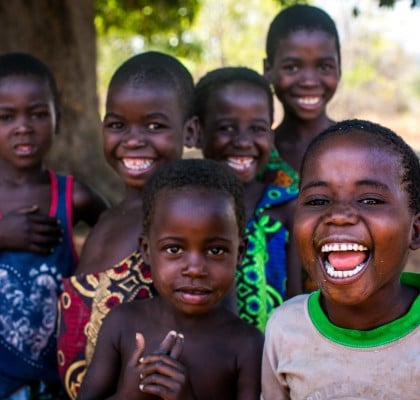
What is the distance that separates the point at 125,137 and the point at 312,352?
4.29 feet

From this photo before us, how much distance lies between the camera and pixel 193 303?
260 cm

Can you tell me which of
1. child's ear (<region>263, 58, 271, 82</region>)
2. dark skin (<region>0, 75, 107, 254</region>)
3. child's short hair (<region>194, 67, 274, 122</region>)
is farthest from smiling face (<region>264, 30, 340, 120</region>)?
dark skin (<region>0, 75, 107, 254</region>)

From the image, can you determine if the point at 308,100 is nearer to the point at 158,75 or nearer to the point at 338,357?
the point at 158,75

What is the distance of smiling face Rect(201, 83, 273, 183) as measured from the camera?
3312 millimetres

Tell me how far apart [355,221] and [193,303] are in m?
0.74

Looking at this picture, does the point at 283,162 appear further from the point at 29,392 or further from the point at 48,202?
the point at 29,392

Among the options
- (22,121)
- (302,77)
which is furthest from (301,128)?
(22,121)

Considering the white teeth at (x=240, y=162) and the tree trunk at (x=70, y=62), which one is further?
the tree trunk at (x=70, y=62)

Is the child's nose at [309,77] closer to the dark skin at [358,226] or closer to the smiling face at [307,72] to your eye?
the smiling face at [307,72]

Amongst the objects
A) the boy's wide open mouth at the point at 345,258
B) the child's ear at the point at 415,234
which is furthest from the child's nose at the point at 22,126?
the child's ear at the point at 415,234

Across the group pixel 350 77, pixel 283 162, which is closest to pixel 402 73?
pixel 350 77

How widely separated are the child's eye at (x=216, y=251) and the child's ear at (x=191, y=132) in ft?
2.55

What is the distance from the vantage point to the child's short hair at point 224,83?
11.2 feet

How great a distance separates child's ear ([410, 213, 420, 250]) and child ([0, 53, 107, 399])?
1.63 meters
